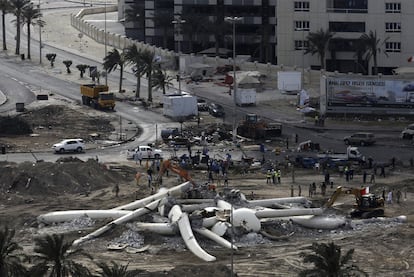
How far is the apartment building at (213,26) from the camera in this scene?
14225 centimetres

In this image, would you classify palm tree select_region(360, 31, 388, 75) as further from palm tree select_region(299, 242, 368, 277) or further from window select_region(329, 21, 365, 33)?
palm tree select_region(299, 242, 368, 277)

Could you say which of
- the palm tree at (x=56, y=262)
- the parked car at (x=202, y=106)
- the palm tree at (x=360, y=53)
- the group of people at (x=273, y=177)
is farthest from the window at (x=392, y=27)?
the palm tree at (x=56, y=262)

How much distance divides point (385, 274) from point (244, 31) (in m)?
87.8

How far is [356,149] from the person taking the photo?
88.2 metres

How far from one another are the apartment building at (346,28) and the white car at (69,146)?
43850 mm

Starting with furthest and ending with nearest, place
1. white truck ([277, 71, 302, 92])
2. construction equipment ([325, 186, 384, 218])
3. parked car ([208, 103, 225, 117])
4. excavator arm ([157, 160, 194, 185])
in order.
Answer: white truck ([277, 71, 302, 92]) < parked car ([208, 103, 225, 117]) < excavator arm ([157, 160, 194, 185]) < construction equipment ([325, 186, 384, 218])

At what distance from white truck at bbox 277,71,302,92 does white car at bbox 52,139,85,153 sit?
32679 millimetres

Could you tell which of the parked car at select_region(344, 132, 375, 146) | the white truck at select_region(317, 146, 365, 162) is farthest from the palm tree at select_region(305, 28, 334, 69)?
the white truck at select_region(317, 146, 365, 162)

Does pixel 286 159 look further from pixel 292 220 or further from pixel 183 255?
pixel 183 255

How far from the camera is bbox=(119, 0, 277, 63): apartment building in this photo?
142250 mm

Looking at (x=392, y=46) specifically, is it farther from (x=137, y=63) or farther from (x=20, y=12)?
(x=20, y=12)

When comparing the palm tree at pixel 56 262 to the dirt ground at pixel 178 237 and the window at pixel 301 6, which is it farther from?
the window at pixel 301 6

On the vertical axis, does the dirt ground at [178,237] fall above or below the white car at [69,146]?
below

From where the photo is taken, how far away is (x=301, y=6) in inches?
5108
